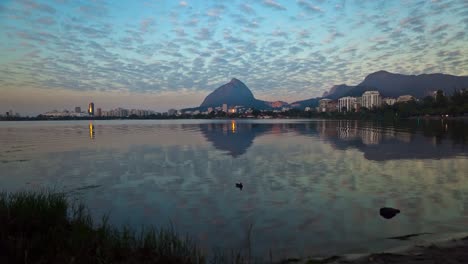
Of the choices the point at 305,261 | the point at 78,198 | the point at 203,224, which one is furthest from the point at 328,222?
the point at 78,198

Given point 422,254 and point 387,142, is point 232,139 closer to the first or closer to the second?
point 387,142

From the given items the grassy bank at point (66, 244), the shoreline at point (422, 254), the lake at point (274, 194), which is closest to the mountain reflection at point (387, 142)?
the lake at point (274, 194)

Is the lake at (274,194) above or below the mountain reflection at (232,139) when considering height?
below

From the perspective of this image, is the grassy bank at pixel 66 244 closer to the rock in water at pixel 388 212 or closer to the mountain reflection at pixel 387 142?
the rock in water at pixel 388 212

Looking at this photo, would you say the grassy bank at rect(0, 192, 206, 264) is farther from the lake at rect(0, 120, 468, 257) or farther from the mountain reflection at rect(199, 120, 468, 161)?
the mountain reflection at rect(199, 120, 468, 161)

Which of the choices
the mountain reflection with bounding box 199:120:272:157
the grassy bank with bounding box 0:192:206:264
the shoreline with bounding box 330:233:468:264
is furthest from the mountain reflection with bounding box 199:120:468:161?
the grassy bank with bounding box 0:192:206:264

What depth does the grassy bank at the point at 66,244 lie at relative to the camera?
7246 millimetres

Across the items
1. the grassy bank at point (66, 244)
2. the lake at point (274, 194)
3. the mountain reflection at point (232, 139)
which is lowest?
the lake at point (274, 194)

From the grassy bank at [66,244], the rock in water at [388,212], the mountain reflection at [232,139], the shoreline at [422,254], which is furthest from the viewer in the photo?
the mountain reflection at [232,139]

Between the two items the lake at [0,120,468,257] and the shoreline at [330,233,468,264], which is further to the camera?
the lake at [0,120,468,257]

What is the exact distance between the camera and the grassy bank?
7246 millimetres

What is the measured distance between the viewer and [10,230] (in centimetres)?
855

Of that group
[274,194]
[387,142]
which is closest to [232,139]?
[387,142]

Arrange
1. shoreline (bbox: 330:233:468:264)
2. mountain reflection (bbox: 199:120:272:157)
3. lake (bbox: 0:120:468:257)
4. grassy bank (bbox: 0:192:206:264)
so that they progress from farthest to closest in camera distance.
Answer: mountain reflection (bbox: 199:120:272:157), lake (bbox: 0:120:468:257), shoreline (bbox: 330:233:468:264), grassy bank (bbox: 0:192:206:264)
